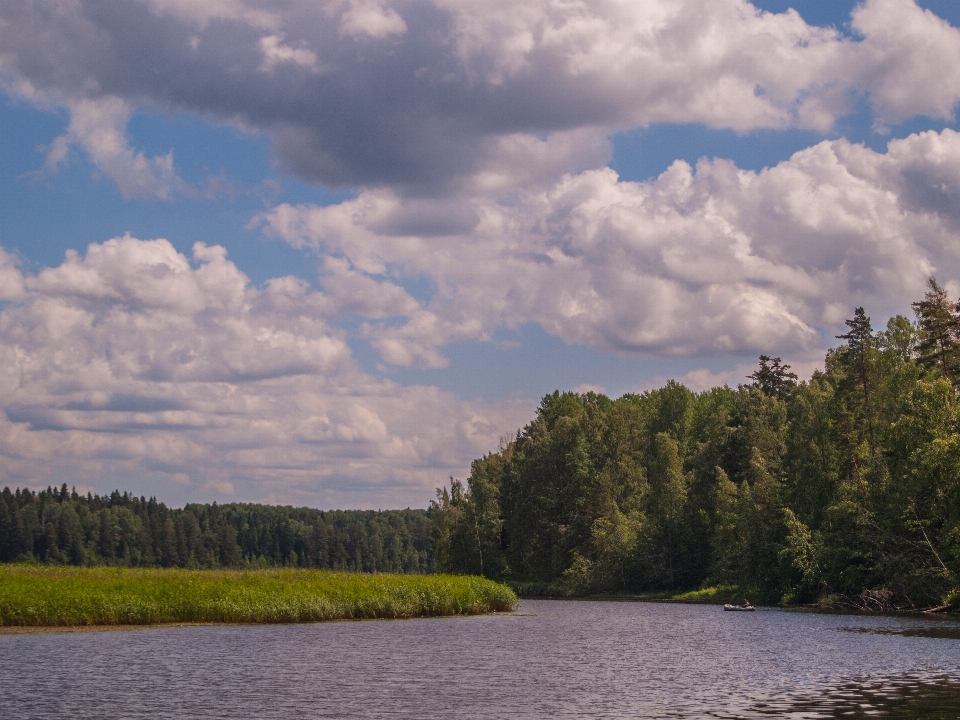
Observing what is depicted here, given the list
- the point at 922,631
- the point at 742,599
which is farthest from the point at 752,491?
the point at 922,631

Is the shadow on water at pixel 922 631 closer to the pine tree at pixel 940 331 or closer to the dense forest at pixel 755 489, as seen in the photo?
the dense forest at pixel 755 489

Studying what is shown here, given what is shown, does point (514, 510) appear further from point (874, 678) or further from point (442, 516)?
point (874, 678)

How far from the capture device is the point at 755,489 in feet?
314

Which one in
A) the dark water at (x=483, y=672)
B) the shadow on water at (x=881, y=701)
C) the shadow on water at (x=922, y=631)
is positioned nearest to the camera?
the shadow on water at (x=881, y=701)

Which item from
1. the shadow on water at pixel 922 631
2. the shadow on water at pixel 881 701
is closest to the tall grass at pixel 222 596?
the shadow on water at pixel 922 631

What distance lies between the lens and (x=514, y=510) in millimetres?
149750

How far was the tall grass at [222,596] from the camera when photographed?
5606 centimetres

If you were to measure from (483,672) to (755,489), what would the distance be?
207 feet

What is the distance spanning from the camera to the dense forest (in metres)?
73.2

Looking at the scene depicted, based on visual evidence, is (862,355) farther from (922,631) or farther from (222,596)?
(222,596)

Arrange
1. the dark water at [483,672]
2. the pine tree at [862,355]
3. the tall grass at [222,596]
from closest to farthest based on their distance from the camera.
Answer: the dark water at [483,672] < the tall grass at [222,596] < the pine tree at [862,355]

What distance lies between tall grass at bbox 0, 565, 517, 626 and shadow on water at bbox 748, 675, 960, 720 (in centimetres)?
3823

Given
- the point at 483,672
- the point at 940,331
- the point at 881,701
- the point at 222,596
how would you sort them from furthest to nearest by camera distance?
the point at 940,331 < the point at 222,596 < the point at 483,672 < the point at 881,701

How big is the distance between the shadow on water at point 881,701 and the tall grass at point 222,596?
38.2 metres
